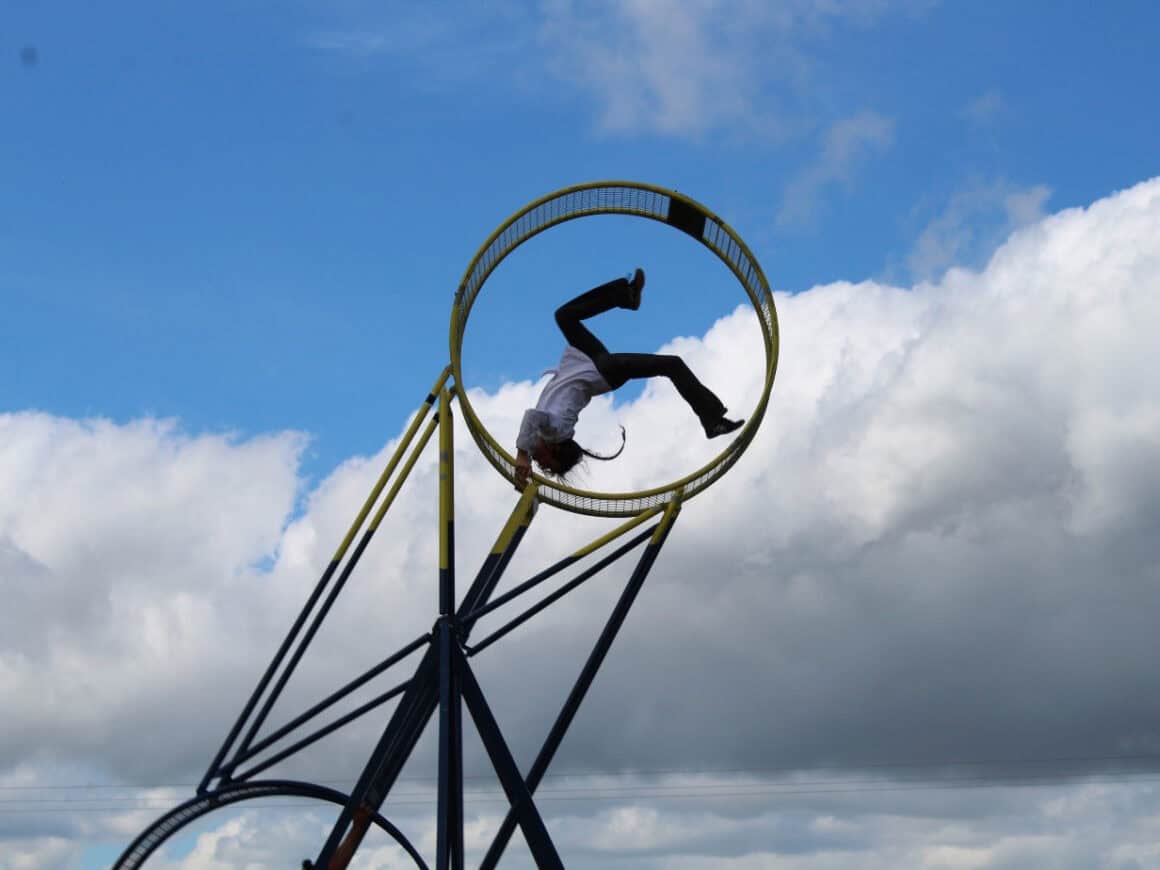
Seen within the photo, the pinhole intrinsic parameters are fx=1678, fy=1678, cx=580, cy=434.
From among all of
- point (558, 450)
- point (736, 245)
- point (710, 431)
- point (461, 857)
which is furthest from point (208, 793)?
point (736, 245)

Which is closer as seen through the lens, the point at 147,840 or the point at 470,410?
the point at 147,840

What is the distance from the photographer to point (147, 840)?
64.1 feet

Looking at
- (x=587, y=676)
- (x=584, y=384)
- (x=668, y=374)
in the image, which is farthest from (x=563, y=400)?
(x=587, y=676)

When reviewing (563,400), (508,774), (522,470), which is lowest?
(508,774)

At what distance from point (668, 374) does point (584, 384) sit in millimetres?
1134

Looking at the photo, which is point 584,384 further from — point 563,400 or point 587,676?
point 587,676

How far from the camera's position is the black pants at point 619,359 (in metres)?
21.9

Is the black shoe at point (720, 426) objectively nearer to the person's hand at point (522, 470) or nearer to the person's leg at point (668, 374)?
the person's leg at point (668, 374)

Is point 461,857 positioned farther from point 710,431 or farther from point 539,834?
point 710,431

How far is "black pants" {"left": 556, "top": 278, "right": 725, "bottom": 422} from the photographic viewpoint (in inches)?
861

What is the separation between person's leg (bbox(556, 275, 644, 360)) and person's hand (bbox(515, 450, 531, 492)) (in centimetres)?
161

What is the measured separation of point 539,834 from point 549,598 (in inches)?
115

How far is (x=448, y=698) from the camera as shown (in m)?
20.1

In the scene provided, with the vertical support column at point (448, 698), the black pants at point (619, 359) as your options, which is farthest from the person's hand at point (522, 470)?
the black pants at point (619, 359)
